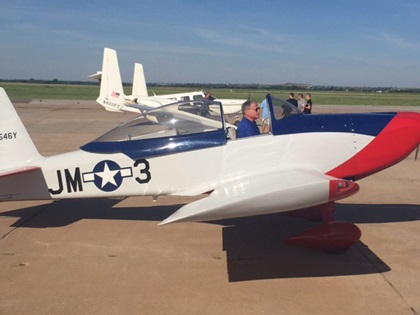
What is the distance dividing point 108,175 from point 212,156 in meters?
1.33

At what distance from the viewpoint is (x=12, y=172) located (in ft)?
16.7

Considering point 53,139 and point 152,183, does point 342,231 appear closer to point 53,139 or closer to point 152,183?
point 152,183

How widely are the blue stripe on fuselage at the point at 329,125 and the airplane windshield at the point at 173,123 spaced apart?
0.77 m

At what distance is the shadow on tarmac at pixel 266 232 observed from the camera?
421cm

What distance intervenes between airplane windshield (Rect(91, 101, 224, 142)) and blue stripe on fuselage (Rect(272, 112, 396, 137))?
0.77 m

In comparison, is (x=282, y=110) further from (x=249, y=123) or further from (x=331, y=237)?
(x=331, y=237)

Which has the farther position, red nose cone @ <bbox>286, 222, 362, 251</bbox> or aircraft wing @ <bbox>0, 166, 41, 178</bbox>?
aircraft wing @ <bbox>0, 166, 41, 178</bbox>

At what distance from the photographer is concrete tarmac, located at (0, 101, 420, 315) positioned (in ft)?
11.6

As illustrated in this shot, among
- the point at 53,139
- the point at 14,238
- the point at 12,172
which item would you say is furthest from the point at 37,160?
the point at 53,139

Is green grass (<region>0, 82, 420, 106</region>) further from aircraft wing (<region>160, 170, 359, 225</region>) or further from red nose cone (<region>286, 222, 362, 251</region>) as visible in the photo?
aircraft wing (<region>160, 170, 359, 225</region>)

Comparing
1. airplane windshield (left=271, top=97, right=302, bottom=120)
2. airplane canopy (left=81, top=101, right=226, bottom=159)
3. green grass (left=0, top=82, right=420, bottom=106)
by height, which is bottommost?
green grass (left=0, top=82, right=420, bottom=106)

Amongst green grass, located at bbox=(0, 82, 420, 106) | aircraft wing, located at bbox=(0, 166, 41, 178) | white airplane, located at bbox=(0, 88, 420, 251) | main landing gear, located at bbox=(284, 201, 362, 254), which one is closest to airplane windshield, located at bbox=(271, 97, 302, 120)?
white airplane, located at bbox=(0, 88, 420, 251)

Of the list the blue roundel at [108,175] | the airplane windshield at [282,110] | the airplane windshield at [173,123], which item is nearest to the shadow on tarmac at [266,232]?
the blue roundel at [108,175]

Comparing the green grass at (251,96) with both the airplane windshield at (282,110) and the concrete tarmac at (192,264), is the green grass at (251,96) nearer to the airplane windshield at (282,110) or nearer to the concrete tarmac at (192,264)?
the concrete tarmac at (192,264)
